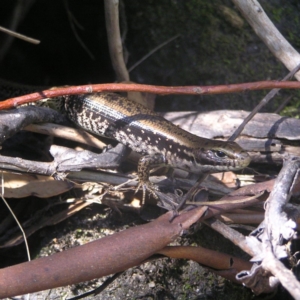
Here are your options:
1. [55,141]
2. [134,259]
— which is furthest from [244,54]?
[134,259]

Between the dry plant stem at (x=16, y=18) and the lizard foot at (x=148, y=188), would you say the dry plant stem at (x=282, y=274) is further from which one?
the dry plant stem at (x=16, y=18)

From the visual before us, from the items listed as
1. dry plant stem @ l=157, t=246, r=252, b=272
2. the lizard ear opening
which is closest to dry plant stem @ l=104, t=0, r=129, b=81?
the lizard ear opening

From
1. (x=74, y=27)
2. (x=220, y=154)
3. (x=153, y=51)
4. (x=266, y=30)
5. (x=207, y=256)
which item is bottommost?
(x=207, y=256)

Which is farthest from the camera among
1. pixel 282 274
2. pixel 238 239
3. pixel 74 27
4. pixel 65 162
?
pixel 74 27

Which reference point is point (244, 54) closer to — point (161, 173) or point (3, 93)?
point (161, 173)

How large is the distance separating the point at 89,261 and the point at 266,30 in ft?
4.73

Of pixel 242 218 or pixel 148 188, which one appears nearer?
pixel 242 218

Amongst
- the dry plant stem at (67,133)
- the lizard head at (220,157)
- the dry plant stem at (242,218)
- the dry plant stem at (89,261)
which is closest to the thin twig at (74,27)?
the dry plant stem at (67,133)

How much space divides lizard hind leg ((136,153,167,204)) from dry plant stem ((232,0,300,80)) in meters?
0.87

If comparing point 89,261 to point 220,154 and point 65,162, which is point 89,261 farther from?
point 220,154

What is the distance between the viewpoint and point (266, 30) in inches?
94.0

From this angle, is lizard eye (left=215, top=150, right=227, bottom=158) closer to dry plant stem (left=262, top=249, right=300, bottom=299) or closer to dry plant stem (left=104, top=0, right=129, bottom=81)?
dry plant stem (left=104, top=0, right=129, bottom=81)

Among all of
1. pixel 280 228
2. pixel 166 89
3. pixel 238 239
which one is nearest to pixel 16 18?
pixel 166 89

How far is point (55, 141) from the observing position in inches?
109
